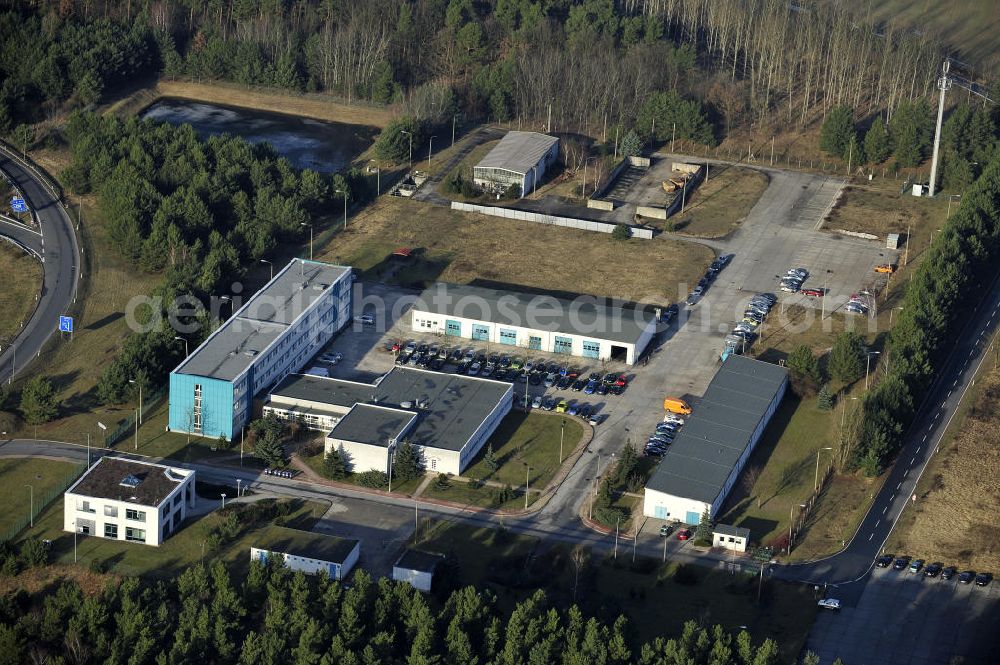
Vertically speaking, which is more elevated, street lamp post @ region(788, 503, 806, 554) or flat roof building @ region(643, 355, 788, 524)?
flat roof building @ region(643, 355, 788, 524)

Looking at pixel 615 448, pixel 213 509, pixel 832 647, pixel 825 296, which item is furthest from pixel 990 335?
pixel 213 509

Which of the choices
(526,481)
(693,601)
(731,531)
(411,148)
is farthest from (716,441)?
(411,148)

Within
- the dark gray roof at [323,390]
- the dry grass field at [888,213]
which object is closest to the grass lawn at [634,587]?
the dark gray roof at [323,390]

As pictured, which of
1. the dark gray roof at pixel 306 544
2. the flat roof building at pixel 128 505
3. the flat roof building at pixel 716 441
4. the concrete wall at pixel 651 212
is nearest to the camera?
the dark gray roof at pixel 306 544

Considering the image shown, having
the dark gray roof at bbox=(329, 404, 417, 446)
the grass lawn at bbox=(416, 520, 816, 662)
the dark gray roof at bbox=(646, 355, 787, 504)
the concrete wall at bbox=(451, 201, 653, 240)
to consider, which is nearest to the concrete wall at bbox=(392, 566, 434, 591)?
the grass lawn at bbox=(416, 520, 816, 662)

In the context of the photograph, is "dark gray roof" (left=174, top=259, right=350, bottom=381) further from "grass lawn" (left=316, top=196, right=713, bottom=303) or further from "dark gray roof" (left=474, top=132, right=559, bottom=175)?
"dark gray roof" (left=474, top=132, right=559, bottom=175)

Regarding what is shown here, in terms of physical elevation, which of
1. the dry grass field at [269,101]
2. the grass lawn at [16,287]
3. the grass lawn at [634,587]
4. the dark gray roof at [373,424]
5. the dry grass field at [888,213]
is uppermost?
the dry grass field at [888,213]

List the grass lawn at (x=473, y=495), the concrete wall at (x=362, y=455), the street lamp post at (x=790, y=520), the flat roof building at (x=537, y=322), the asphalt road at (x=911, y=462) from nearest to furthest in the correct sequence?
the asphalt road at (x=911, y=462)
the street lamp post at (x=790, y=520)
the grass lawn at (x=473, y=495)
the concrete wall at (x=362, y=455)
the flat roof building at (x=537, y=322)

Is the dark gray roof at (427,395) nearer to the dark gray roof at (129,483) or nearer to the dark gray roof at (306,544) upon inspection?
the dark gray roof at (306,544)
